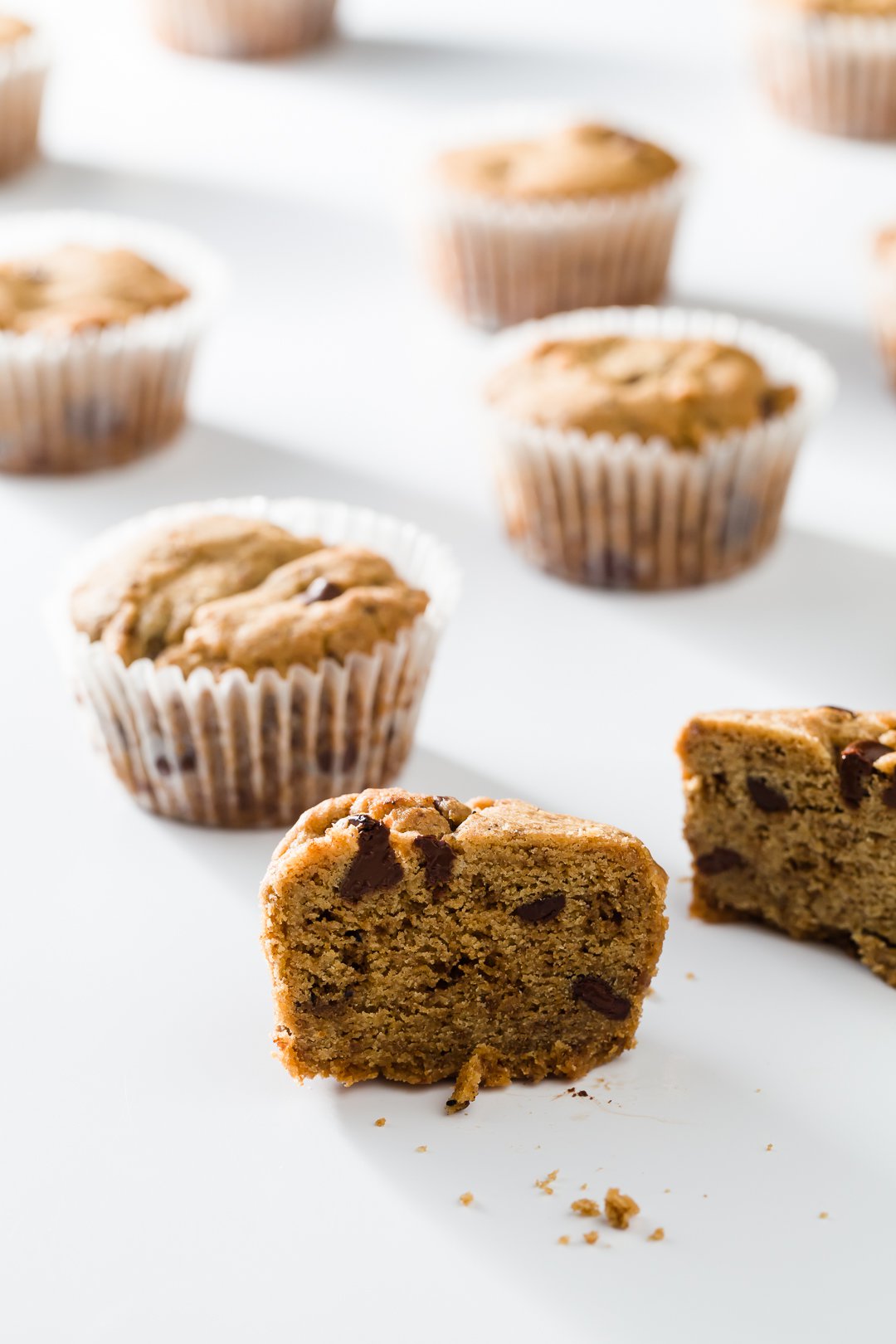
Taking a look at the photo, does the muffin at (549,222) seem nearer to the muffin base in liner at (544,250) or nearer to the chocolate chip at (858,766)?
the muffin base in liner at (544,250)

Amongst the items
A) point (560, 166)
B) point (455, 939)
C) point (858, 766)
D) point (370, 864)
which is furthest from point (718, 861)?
point (560, 166)

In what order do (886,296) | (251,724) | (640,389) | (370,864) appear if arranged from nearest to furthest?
(370,864), (251,724), (640,389), (886,296)

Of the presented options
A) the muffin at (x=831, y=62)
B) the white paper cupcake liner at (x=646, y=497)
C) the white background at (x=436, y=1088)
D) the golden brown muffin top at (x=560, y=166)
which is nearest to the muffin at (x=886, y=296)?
the white background at (x=436, y=1088)

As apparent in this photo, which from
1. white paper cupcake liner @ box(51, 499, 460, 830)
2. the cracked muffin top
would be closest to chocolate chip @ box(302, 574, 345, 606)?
the cracked muffin top

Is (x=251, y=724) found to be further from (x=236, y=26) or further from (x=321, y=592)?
(x=236, y=26)

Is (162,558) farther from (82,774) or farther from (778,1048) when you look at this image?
(778,1048)
